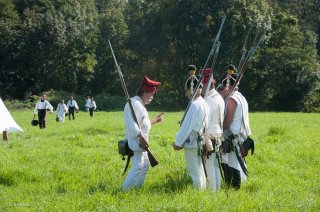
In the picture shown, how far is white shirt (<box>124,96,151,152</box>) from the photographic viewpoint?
7.83 metres

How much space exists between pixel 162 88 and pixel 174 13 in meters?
7.34

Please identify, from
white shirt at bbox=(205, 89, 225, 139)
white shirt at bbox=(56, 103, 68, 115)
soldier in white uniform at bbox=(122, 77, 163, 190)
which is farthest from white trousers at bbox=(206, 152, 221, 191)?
white shirt at bbox=(56, 103, 68, 115)

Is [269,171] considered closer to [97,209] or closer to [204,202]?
[204,202]

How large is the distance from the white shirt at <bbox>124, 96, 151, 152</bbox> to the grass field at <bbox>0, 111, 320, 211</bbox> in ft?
2.55

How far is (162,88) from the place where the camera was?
4734cm

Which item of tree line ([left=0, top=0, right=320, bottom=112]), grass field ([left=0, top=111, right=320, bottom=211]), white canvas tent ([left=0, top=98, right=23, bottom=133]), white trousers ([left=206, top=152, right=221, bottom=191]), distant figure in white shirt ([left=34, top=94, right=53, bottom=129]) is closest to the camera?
grass field ([left=0, top=111, right=320, bottom=211])

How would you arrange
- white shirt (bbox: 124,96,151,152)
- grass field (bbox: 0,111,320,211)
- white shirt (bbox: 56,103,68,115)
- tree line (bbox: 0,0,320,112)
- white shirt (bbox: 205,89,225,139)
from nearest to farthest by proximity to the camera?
grass field (bbox: 0,111,320,211) < white shirt (bbox: 124,96,151,152) < white shirt (bbox: 205,89,225,139) < white shirt (bbox: 56,103,68,115) < tree line (bbox: 0,0,320,112)

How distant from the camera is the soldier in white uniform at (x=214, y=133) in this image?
813cm

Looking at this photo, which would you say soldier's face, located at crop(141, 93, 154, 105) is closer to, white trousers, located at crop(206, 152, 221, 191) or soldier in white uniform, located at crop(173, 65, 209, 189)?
soldier in white uniform, located at crop(173, 65, 209, 189)

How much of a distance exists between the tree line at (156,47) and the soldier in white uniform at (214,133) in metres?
33.1

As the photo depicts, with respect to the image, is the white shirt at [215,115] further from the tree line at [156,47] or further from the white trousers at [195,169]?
the tree line at [156,47]

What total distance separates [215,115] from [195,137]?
0.81 meters

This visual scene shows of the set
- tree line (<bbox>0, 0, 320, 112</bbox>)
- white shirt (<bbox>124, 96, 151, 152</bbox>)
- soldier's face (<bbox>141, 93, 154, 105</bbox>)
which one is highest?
tree line (<bbox>0, 0, 320, 112</bbox>)

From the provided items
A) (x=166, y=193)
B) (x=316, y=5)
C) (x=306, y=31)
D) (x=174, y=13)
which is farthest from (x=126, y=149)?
(x=316, y=5)
